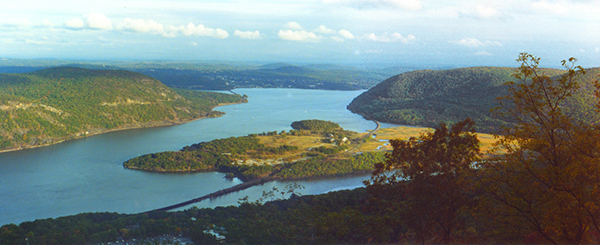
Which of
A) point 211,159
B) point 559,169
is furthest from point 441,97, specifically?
point 559,169

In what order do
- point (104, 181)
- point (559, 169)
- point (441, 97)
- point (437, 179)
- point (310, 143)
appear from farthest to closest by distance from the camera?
point (441, 97), point (310, 143), point (104, 181), point (437, 179), point (559, 169)

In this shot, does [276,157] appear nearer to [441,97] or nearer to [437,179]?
[437,179]

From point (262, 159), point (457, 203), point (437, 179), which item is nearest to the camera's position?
point (457, 203)

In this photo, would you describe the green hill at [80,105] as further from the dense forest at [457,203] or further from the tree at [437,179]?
the tree at [437,179]

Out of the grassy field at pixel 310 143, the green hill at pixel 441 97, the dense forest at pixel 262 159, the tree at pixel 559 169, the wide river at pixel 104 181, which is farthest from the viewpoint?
the green hill at pixel 441 97

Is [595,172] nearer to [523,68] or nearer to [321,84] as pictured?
[523,68]

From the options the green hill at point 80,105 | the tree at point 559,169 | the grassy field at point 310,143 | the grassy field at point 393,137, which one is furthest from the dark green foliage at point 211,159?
the tree at point 559,169

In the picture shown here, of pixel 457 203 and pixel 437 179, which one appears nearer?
pixel 457 203

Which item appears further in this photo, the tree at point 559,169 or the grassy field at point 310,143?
the grassy field at point 310,143
